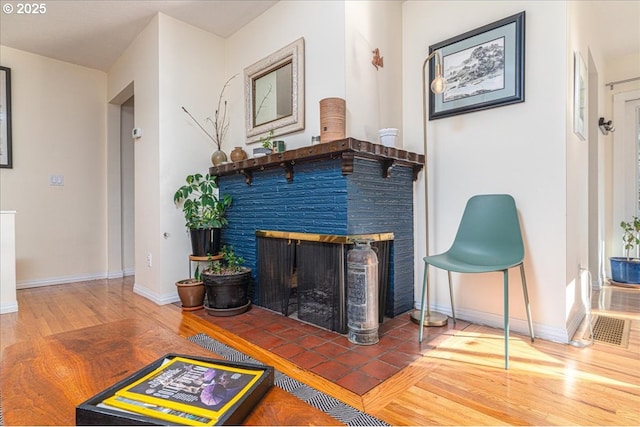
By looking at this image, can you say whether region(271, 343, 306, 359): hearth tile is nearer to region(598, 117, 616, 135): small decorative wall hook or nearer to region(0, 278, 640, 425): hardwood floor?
region(0, 278, 640, 425): hardwood floor

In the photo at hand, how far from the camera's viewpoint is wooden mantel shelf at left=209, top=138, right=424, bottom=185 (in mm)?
2027

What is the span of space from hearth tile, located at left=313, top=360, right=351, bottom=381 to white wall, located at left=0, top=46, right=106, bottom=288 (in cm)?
373

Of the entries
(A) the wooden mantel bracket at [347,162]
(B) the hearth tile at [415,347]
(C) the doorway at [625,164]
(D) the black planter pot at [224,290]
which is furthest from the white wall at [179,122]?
(C) the doorway at [625,164]

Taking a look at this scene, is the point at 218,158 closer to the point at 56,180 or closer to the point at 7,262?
the point at 7,262

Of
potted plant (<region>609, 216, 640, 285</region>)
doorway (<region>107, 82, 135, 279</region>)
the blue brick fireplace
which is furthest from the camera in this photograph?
doorway (<region>107, 82, 135, 279</region>)

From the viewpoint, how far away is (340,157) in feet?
6.90

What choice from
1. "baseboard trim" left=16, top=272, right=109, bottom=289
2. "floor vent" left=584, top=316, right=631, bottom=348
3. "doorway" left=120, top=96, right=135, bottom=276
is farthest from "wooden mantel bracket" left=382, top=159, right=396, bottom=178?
"baseboard trim" left=16, top=272, right=109, bottom=289

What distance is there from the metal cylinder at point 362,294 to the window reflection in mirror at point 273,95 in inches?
56.6

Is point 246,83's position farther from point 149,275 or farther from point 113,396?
point 113,396

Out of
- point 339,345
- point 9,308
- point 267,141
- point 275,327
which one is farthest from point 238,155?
point 9,308

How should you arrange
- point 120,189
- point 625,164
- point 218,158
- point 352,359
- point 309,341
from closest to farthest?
point 352,359, point 309,341, point 218,158, point 625,164, point 120,189

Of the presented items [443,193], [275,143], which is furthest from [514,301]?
[275,143]

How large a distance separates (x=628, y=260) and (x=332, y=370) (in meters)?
3.63

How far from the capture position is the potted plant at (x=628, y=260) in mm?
3342
